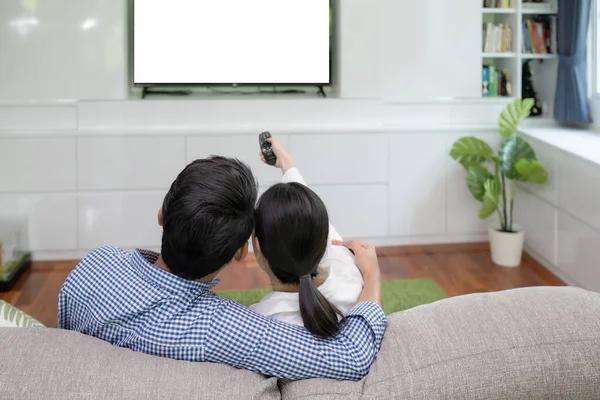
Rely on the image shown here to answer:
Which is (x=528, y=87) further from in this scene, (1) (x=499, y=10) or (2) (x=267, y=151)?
(2) (x=267, y=151)

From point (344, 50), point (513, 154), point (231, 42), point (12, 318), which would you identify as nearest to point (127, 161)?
point (231, 42)

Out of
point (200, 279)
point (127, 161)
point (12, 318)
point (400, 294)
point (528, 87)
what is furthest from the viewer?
point (528, 87)

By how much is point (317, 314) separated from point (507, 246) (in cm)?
322

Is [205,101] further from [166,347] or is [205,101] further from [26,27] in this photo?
[166,347]

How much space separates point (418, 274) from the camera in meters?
4.11

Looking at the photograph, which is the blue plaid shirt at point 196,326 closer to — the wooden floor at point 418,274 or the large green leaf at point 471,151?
the wooden floor at point 418,274

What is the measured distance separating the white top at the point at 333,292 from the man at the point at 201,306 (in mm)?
191

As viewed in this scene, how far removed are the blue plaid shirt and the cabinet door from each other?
11.4 ft

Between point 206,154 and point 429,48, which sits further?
point 429,48

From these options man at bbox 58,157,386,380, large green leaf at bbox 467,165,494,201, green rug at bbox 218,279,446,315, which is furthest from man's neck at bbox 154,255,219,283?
large green leaf at bbox 467,165,494,201

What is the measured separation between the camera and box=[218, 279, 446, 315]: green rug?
356cm

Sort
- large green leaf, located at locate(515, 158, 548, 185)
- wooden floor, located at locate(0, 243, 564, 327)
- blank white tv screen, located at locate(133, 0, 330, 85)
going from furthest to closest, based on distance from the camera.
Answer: blank white tv screen, located at locate(133, 0, 330, 85) < large green leaf, located at locate(515, 158, 548, 185) < wooden floor, located at locate(0, 243, 564, 327)

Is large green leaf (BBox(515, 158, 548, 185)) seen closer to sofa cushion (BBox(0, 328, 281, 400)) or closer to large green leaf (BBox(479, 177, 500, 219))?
large green leaf (BBox(479, 177, 500, 219))

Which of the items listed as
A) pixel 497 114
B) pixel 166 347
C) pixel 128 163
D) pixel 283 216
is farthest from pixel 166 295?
pixel 497 114
